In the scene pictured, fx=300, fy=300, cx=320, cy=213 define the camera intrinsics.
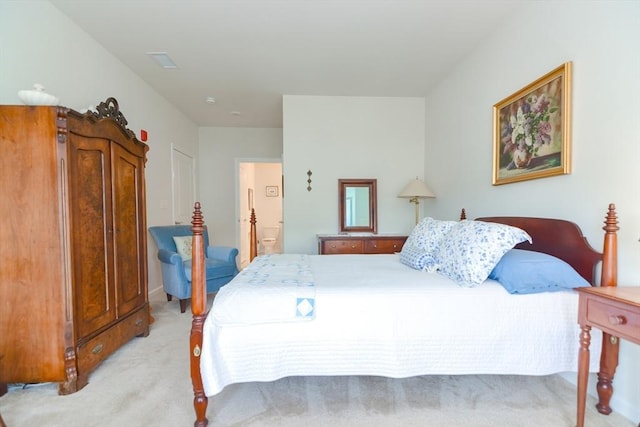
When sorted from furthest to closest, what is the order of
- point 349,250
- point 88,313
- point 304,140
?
point 304,140
point 349,250
point 88,313

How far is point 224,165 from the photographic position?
5430mm

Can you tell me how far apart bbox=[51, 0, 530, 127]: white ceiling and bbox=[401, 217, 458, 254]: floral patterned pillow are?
1.59 metres

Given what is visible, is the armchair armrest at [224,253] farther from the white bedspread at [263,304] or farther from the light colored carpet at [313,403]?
the white bedspread at [263,304]

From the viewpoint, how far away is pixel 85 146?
190 centimetres

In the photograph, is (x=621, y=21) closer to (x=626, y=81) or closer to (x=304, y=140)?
(x=626, y=81)

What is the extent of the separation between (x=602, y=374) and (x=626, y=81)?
4.84 ft

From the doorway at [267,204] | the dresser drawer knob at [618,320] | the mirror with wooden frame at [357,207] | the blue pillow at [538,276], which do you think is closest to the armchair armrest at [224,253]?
the mirror with wooden frame at [357,207]

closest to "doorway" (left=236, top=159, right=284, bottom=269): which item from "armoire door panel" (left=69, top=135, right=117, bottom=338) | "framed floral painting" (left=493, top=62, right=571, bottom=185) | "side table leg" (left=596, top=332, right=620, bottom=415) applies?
"armoire door panel" (left=69, top=135, right=117, bottom=338)

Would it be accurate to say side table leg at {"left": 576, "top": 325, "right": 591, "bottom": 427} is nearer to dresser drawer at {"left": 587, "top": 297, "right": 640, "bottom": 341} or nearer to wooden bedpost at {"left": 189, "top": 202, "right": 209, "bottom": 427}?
dresser drawer at {"left": 587, "top": 297, "right": 640, "bottom": 341}

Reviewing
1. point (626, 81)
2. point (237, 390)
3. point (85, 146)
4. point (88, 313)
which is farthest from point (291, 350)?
point (626, 81)

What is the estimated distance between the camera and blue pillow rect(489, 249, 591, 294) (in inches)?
60.2

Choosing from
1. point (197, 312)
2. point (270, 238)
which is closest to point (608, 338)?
point (197, 312)

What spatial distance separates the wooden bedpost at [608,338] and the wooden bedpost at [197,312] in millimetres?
1950

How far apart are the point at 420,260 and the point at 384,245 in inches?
60.4
